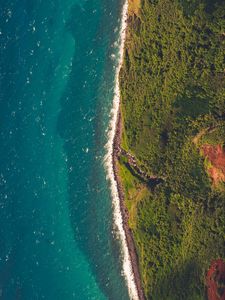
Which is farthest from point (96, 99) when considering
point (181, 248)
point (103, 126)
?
point (181, 248)

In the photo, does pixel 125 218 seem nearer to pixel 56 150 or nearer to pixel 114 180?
pixel 114 180

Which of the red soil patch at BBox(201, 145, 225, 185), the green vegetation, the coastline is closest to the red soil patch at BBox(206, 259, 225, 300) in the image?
the green vegetation

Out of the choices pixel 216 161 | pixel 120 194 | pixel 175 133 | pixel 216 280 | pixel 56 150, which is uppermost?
pixel 175 133

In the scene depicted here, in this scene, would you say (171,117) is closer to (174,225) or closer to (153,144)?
(153,144)

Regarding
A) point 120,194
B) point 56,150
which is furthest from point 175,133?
point 56,150

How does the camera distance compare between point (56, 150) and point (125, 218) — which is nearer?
point (125, 218)

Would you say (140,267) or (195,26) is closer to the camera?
(195,26)
